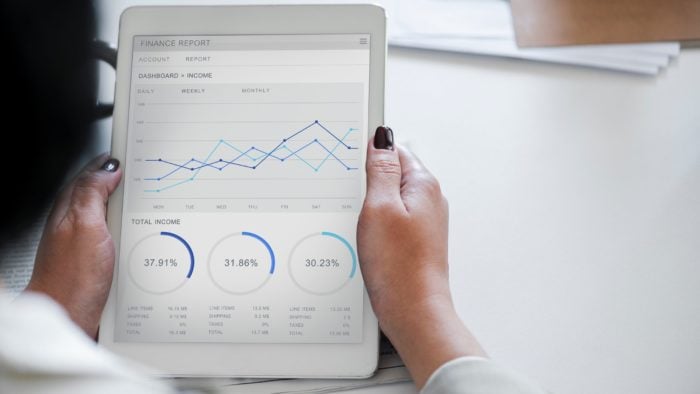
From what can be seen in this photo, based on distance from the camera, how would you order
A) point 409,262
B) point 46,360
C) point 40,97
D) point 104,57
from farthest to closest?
point 104,57 → point 409,262 → point 40,97 → point 46,360

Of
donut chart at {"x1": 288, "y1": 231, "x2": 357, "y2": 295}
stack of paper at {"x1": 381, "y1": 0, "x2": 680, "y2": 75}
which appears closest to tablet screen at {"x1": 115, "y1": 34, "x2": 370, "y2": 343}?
donut chart at {"x1": 288, "y1": 231, "x2": 357, "y2": 295}

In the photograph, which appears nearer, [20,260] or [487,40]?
[20,260]

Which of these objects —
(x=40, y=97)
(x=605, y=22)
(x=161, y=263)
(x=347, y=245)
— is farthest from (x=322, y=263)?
(x=605, y=22)

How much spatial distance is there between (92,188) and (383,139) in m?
0.23

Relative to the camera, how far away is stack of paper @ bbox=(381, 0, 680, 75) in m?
0.64

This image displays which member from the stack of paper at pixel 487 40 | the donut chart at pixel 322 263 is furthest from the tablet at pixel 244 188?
the stack of paper at pixel 487 40

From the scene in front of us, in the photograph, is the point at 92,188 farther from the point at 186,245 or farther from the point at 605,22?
the point at 605,22

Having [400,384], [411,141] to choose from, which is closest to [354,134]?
[411,141]

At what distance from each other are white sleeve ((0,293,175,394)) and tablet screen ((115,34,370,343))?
217mm

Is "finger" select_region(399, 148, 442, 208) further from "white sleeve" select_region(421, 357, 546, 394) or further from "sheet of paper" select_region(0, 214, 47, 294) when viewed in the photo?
"sheet of paper" select_region(0, 214, 47, 294)

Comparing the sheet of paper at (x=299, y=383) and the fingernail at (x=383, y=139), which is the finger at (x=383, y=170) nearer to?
the fingernail at (x=383, y=139)

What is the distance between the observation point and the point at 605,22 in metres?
0.65

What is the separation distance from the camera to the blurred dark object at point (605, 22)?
0.65m

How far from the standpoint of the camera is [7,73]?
36cm
